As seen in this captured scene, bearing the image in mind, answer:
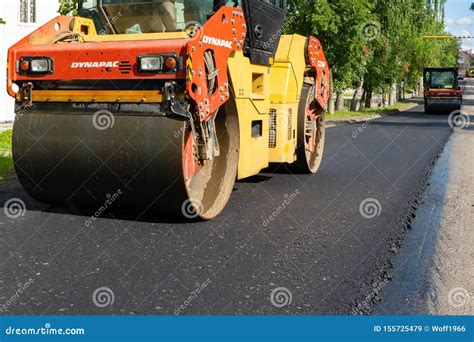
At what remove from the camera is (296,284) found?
4.00 metres

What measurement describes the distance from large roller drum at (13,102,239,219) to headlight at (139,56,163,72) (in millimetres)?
306

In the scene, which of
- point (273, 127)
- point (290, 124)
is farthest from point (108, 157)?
point (290, 124)

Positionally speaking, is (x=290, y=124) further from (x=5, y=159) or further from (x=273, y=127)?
(x=5, y=159)

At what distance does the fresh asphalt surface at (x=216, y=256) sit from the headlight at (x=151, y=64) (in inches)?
53.3

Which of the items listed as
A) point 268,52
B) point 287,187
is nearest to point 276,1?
point 268,52

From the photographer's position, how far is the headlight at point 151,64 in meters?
4.88

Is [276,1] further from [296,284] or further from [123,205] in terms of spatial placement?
[296,284]

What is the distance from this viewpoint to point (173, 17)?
585 centimetres

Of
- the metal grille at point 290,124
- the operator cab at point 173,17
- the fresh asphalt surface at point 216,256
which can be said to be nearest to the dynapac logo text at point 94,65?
the operator cab at point 173,17

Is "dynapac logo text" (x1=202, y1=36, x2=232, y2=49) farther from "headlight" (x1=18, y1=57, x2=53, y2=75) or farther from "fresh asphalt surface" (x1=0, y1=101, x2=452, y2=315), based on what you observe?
"fresh asphalt surface" (x1=0, y1=101, x2=452, y2=315)

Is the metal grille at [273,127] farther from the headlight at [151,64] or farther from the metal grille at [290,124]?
the headlight at [151,64]

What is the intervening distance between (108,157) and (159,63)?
2.89 ft

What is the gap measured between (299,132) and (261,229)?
9.64 ft

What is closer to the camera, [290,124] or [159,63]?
[159,63]
